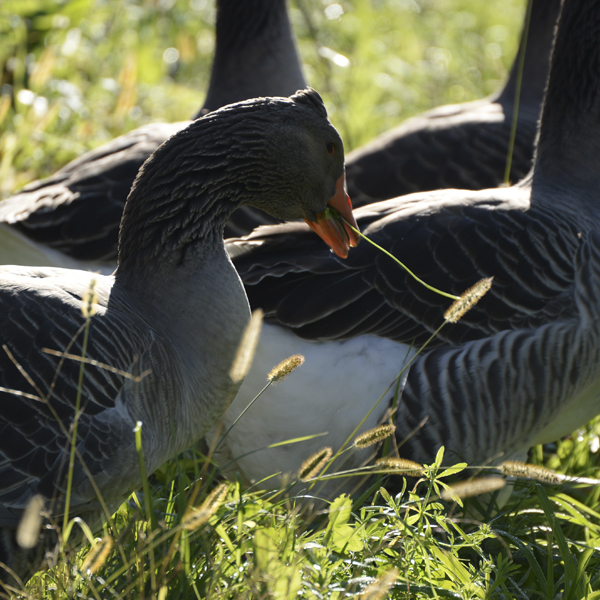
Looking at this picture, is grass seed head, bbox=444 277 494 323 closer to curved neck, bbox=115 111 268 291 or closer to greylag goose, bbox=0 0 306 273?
curved neck, bbox=115 111 268 291

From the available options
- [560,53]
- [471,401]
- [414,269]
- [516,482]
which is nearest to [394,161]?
[560,53]

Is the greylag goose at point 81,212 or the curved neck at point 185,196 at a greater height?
the curved neck at point 185,196

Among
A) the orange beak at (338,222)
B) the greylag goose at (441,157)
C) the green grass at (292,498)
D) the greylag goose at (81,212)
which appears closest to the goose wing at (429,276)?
the orange beak at (338,222)

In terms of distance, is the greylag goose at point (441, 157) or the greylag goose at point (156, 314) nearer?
the greylag goose at point (156, 314)

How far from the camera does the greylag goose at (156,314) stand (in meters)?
2.28

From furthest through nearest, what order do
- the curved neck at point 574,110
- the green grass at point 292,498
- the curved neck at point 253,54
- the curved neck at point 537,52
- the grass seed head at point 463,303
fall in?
the curved neck at point 537,52 → the curved neck at point 253,54 → the curved neck at point 574,110 → the grass seed head at point 463,303 → the green grass at point 292,498

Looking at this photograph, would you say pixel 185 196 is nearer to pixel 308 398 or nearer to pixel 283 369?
pixel 283 369

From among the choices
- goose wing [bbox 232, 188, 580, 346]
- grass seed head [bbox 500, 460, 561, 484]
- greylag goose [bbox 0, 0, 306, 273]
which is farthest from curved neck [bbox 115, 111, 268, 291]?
greylag goose [bbox 0, 0, 306, 273]

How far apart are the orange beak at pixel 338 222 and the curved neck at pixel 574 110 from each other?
4.76ft

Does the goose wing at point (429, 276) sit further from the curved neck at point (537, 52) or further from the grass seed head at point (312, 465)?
the curved neck at point (537, 52)

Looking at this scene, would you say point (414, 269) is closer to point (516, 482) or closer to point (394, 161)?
point (516, 482)

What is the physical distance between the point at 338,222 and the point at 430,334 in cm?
74

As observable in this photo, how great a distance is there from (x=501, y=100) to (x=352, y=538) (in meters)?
4.54

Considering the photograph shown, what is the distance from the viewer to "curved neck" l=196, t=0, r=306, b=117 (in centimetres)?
539
